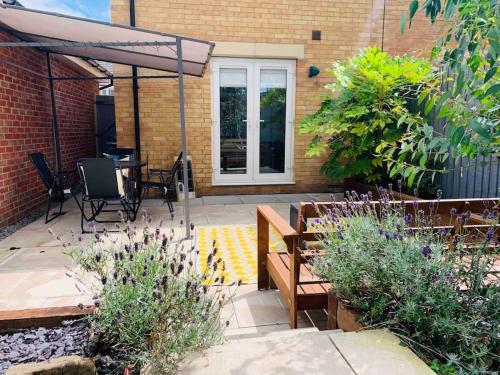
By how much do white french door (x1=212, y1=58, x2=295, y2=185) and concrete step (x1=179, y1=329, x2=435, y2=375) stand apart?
5736mm

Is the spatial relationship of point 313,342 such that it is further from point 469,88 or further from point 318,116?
point 318,116

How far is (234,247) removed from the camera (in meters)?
4.32

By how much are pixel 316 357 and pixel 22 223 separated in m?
5.02

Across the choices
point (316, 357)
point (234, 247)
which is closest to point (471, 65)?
point (316, 357)

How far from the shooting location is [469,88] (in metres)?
1.52

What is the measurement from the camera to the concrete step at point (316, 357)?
1.54m

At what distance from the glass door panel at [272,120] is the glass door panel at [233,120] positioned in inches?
13.5

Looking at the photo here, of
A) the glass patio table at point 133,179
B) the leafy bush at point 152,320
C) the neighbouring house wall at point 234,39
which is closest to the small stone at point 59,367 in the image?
the leafy bush at point 152,320

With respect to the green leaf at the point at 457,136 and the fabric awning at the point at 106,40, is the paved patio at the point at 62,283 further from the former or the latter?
the fabric awning at the point at 106,40

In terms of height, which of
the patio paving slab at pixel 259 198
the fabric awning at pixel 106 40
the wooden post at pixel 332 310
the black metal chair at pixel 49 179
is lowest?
the patio paving slab at pixel 259 198

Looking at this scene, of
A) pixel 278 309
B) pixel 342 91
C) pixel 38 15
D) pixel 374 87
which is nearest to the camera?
pixel 278 309

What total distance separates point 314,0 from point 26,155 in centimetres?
577

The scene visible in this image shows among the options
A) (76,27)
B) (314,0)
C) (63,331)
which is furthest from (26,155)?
(314,0)

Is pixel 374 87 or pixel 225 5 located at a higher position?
pixel 225 5
